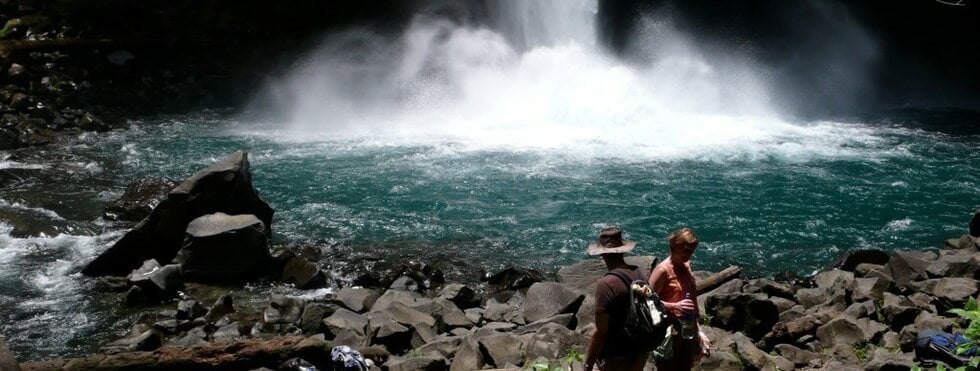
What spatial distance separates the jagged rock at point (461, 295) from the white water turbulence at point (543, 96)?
10.6 m

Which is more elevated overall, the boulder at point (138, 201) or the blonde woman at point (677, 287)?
the blonde woman at point (677, 287)

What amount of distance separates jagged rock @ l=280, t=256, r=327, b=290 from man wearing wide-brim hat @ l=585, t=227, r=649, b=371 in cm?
767

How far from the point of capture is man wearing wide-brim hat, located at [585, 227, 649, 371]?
6.11 metres

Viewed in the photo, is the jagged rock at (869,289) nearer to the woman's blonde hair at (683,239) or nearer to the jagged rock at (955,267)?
the jagged rock at (955,267)

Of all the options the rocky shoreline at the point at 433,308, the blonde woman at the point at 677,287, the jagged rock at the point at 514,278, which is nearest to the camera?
the blonde woman at the point at 677,287

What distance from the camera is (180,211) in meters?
14.2

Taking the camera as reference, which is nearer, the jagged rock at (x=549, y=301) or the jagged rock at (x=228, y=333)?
the jagged rock at (x=228, y=333)

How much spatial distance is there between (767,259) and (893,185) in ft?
22.9

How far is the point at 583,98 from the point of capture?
2766 cm

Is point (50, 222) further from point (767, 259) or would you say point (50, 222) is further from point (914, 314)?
point (914, 314)

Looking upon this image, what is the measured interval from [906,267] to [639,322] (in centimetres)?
801

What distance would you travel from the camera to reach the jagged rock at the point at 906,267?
1192 cm

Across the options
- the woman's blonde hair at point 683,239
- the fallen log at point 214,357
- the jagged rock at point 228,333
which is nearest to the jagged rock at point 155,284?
the jagged rock at point 228,333

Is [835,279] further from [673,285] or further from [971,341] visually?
[673,285]
